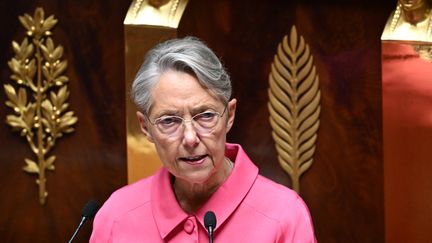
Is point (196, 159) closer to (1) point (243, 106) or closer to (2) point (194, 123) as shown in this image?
(2) point (194, 123)

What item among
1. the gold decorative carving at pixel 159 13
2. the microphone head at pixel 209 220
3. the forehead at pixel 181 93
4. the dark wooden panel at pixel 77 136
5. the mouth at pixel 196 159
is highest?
the forehead at pixel 181 93

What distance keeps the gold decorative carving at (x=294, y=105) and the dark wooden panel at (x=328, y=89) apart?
0.08 feet

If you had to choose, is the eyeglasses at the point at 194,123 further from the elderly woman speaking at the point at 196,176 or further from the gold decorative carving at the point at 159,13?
the gold decorative carving at the point at 159,13

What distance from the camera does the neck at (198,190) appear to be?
7.89 ft

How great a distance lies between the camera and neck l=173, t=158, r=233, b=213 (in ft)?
7.89

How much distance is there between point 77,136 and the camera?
3496mm

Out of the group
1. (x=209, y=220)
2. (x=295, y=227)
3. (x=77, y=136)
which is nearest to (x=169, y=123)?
(x=209, y=220)

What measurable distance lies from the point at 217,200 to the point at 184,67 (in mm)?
350

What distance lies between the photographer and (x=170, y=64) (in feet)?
7.43

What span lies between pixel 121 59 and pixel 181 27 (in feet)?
0.92

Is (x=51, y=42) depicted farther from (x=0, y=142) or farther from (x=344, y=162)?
(x=344, y=162)

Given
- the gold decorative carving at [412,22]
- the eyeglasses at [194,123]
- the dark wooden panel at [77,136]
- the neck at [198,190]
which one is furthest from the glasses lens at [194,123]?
the dark wooden panel at [77,136]

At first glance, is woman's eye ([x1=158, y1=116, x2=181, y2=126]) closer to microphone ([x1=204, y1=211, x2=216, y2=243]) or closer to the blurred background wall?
microphone ([x1=204, y1=211, x2=216, y2=243])

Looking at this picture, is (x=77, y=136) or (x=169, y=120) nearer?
(x=169, y=120)
